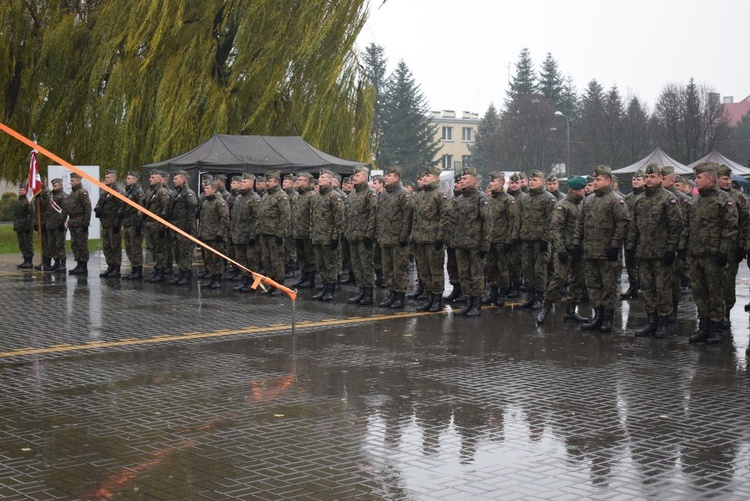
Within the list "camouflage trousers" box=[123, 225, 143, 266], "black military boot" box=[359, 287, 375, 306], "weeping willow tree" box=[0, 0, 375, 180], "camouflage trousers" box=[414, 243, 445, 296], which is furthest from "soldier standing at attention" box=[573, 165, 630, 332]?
"weeping willow tree" box=[0, 0, 375, 180]

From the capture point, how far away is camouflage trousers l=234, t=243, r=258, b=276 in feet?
60.8

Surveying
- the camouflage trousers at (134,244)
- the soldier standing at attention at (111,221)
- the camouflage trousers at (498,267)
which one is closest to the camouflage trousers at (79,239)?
the soldier standing at attention at (111,221)

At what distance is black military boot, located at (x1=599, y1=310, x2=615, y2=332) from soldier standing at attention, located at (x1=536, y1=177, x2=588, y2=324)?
0.77 meters

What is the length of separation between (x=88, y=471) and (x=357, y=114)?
2432 cm

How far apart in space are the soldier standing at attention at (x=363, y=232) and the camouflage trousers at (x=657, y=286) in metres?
4.74

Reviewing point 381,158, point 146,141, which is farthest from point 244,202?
point 381,158

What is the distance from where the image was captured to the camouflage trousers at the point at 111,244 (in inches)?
795

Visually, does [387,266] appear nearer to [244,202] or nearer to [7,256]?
[244,202]

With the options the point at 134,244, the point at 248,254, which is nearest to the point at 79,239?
the point at 134,244

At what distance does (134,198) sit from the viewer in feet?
64.6

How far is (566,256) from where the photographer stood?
1318 centimetres

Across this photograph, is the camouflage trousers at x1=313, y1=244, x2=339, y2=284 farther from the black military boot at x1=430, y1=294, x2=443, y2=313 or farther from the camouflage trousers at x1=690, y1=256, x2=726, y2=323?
the camouflage trousers at x1=690, y1=256, x2=726, y2=323

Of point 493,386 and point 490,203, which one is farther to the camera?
point 490,203

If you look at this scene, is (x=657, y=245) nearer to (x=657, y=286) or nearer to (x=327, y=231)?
(x=657, y=286)
